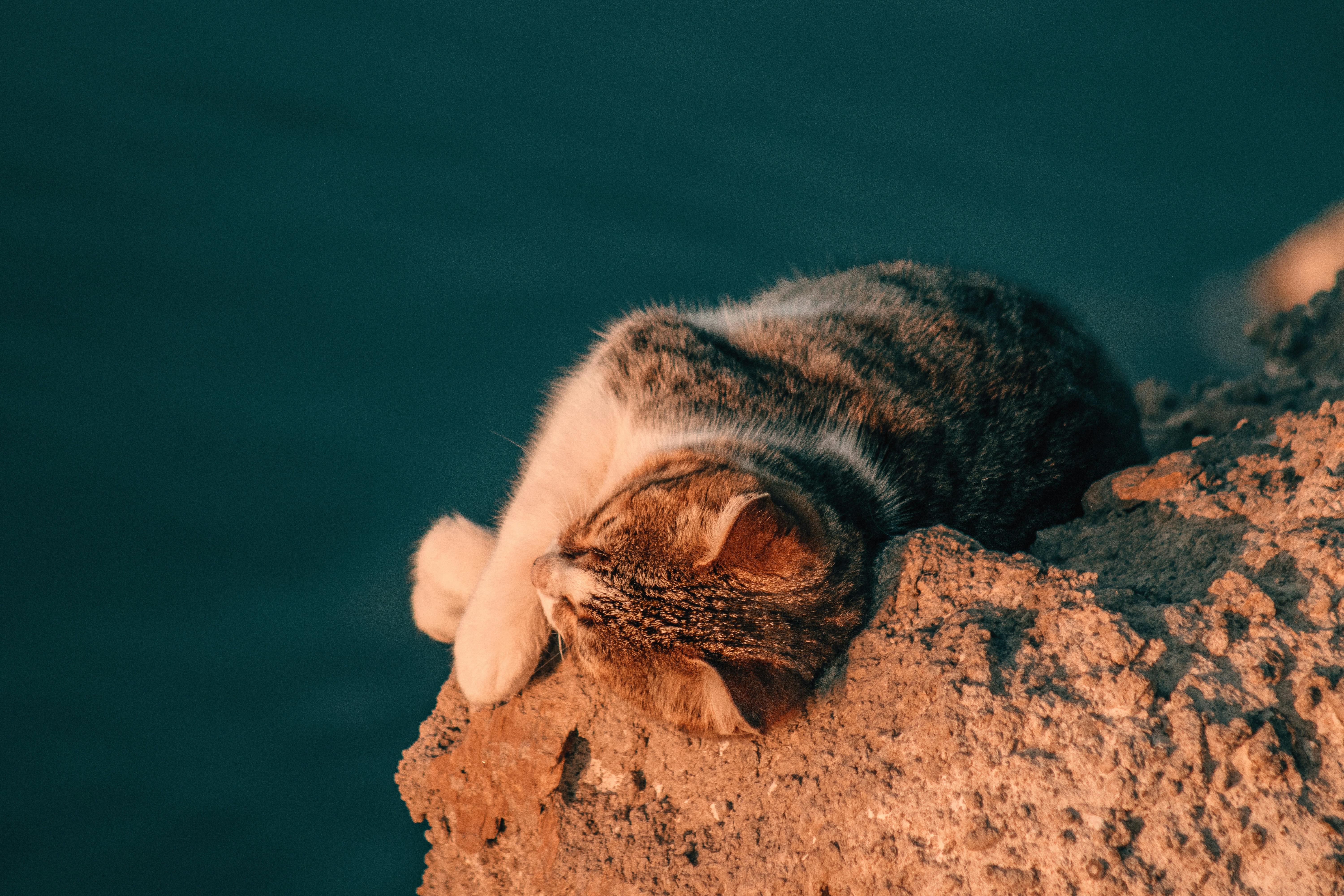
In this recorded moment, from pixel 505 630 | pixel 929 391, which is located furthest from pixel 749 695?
pixel 929 391

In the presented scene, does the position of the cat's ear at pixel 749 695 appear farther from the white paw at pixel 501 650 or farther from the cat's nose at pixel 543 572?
the white paw at pixel 501 650

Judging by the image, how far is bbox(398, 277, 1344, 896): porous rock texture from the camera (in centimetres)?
116

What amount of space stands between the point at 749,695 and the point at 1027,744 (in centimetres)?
41

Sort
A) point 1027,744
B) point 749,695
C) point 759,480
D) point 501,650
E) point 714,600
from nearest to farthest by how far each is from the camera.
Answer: point 1027,744, point 749,695, point 714,600, point 759,480, point 501,650

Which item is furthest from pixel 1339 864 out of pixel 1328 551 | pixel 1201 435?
pixel 1201 435

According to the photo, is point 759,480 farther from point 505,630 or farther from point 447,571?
point 447,571

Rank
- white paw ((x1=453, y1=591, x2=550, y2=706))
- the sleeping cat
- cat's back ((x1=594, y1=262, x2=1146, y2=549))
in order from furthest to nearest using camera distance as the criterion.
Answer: cat's back ((x1=594, y1=262, x2=1146, y2=549))
white paw ((x1=453, y1=591, x2=550, y2=706))
the sleeping cat

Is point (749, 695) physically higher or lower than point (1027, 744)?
higher

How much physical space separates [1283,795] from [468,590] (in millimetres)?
1799

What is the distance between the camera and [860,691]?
148 centimetres

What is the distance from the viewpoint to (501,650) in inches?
73.6

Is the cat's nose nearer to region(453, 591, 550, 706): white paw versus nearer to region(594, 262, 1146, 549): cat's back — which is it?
region(453, 591, 550, 706): white paw

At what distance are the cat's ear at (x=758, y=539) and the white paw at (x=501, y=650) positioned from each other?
54 centimetres

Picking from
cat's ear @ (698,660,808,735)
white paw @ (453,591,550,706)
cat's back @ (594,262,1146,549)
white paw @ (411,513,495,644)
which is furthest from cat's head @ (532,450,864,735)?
white paw @ (411,513,495,644)
